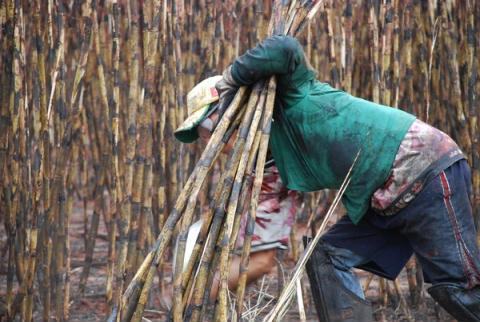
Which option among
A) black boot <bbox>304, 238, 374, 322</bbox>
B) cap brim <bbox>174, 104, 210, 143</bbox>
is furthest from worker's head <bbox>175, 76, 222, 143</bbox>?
black boot <bbox>304, 238, 374, 322</bbox>

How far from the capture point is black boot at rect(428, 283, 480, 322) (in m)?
2.43

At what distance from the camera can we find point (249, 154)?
230 centimetres

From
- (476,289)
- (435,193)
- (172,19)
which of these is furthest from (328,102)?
(172,19)

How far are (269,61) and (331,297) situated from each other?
686 millimetres

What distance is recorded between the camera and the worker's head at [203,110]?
2574mm

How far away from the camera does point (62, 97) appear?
118 inches

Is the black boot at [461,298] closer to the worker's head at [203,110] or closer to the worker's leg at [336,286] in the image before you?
the worker's leg at [336,286]

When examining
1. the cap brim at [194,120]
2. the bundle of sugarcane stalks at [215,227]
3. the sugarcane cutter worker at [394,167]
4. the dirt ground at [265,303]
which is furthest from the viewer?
the dirt ground at [265,303]

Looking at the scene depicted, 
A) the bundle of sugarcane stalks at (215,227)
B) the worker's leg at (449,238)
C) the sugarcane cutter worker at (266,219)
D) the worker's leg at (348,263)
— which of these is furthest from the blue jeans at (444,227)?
the bundle of sugarcane stalks at (215,227)

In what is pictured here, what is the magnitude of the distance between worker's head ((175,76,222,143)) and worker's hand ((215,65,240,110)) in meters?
0.13

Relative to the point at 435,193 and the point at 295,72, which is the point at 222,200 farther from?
the point at 435,193

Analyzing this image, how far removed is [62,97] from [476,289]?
54.4 inches

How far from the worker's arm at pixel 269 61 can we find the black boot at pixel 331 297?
21.6 inches

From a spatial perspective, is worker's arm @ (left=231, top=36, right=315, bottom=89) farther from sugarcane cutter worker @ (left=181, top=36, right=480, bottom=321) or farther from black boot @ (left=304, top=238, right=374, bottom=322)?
black boot @ (left=304, top=238, right=374, bottom=322)
